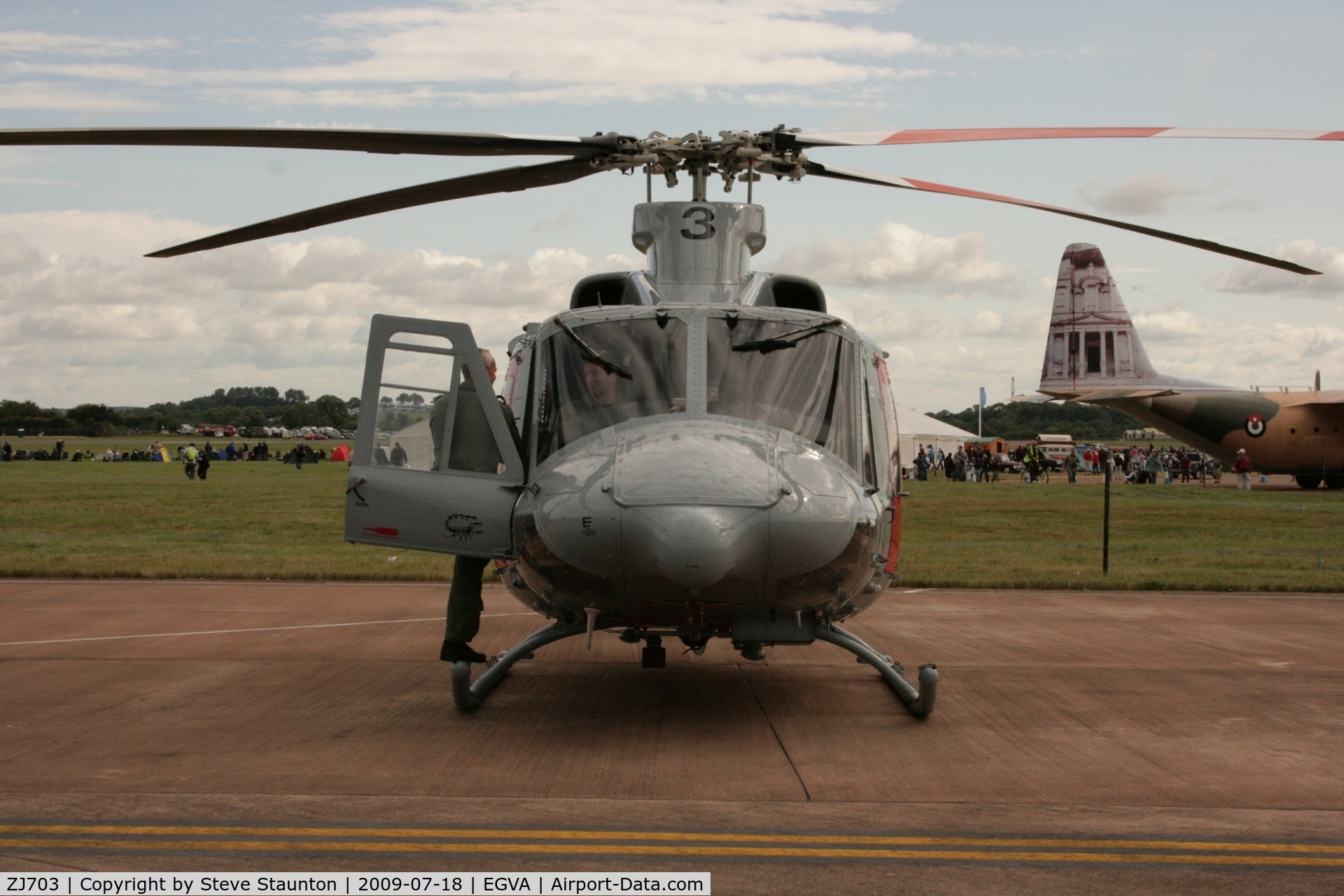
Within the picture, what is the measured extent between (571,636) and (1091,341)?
41782 millimetres

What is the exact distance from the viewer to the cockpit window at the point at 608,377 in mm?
6543

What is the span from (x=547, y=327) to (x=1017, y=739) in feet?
11.5

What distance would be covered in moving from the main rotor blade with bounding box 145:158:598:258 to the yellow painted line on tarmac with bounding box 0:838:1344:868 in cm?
414

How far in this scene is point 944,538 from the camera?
2200 cm

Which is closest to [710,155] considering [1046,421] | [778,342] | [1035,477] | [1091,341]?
[778,342]

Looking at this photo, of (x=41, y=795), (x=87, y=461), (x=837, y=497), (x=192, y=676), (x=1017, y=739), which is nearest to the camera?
(x=41, y=795)

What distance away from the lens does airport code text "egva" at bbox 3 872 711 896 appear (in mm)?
3930

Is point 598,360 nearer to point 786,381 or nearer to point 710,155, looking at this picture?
point 786,381

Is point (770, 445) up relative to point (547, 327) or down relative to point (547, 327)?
down

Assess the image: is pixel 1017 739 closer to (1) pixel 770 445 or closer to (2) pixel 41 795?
(1) pixel 770 445

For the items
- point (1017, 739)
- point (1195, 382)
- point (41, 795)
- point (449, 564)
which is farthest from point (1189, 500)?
point (41, 795)

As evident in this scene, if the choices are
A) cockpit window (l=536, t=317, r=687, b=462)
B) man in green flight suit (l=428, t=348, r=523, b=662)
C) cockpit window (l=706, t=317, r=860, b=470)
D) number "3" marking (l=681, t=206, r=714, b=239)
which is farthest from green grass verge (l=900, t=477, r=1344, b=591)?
man in green flight suit (l=428, t=348, r=523, b=662)

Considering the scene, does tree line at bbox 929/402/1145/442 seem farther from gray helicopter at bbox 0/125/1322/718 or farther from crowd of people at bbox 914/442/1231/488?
gray helicopter at bbox 0/125/1322/718

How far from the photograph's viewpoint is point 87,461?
69.3 m
